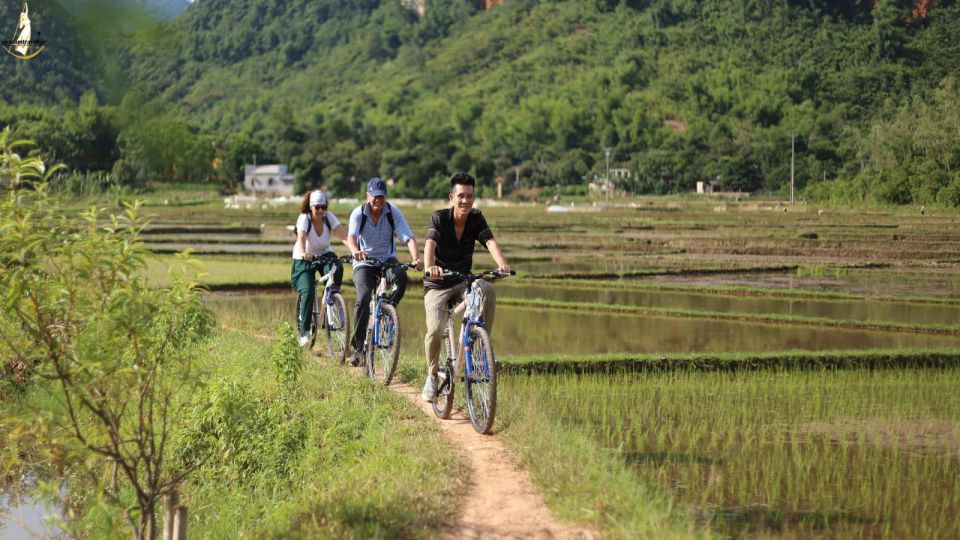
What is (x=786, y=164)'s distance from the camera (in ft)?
274

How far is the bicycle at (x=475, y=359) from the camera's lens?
6.82 meters

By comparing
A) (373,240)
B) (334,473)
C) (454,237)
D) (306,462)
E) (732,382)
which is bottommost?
(732,382)

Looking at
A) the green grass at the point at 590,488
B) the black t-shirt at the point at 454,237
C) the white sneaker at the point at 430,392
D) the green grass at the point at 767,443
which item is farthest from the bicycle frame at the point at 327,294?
the green grass at the point at 590,488

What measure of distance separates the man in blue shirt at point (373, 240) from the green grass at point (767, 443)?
1.47m

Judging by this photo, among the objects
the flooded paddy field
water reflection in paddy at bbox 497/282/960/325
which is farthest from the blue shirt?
the flooded paddy field

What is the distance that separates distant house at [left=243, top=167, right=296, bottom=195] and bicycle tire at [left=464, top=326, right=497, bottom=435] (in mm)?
92355

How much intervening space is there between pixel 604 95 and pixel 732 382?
11156 cm

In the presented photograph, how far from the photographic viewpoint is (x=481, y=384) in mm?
7086

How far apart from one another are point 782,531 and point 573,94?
12053cm

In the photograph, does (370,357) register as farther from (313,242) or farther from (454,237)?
(454,237)

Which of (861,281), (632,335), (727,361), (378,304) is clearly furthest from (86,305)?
(861,281)

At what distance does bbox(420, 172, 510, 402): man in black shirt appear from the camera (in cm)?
719

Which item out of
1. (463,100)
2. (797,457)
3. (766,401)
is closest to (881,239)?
(766,401)

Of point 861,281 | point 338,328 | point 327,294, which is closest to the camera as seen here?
point 338,328
